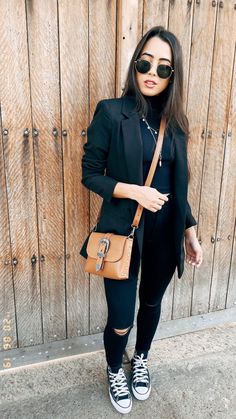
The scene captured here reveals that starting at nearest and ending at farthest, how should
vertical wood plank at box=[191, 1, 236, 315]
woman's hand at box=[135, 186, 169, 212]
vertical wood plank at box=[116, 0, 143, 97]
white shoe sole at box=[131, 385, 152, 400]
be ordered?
woman's hand at box=[135, 186, 169, 212], vertical wood plank at box=[116, 0, 143, 97], white shoe sole at box=[131, 385, 152, 400], vertical wood plank at box=[191, 1, 236, 315]

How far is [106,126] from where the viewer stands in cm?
178

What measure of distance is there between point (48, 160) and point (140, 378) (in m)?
1.33

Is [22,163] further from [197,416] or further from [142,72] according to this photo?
[197,416]

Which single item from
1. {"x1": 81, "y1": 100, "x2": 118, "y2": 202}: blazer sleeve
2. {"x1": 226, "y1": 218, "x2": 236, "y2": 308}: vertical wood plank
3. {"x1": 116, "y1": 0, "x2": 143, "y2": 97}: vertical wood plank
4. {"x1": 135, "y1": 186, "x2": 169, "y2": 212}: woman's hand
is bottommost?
{"x1": 226, "y1": 218, "x2": 236, "y2": 308}: vertical wood plank

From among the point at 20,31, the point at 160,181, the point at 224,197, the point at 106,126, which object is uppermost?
the point at 20,31

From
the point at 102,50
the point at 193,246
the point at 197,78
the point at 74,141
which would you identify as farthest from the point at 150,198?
the point at 197,78

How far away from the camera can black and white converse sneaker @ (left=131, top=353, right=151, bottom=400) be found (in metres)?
2.21

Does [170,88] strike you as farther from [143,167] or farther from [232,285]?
[232,285]

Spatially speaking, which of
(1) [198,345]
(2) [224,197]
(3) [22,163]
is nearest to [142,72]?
(3) [22,163]

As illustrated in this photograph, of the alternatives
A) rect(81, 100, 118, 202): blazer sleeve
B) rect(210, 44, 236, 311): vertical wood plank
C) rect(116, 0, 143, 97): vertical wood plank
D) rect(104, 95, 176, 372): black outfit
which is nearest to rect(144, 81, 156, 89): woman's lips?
rect(104, 95, 176, 372): black outfit

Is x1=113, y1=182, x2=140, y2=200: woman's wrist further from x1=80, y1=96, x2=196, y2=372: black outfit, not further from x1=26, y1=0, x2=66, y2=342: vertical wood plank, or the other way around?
x1=26, y1=0, x2=66, y2=342: vertical wood plank

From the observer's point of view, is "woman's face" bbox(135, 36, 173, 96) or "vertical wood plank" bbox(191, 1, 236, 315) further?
"vertical wood plank" bbox(191, 1, 236, 315)

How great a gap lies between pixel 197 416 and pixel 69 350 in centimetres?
87

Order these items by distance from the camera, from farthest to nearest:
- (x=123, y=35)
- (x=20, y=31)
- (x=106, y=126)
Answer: (x=123, y=35)
(x=20, y=31)
(x=106, y=126)
